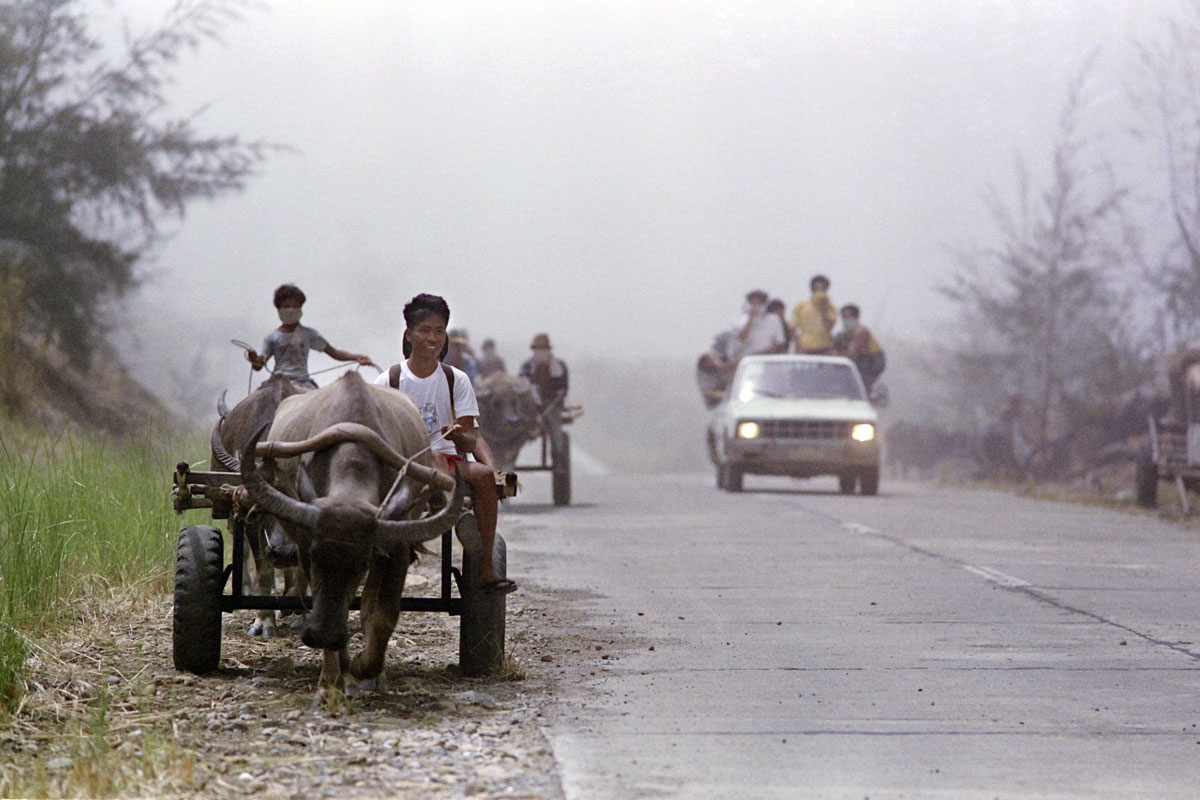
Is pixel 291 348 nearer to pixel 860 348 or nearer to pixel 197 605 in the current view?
pixel 197 605

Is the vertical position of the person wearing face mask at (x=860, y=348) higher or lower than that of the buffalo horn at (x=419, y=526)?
higher

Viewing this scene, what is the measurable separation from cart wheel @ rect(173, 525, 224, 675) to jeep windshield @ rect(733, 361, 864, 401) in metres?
18.2

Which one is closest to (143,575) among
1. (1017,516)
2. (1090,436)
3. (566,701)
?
(566,701)

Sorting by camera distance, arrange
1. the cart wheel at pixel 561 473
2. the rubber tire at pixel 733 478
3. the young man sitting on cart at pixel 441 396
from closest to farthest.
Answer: the young man sitting on cart at pixel 441 396 → the cart wheel at pixel 561 473 → the rubber tire at pixel 733 478

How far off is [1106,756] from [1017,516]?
47.7 feet

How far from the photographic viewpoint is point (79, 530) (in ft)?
36.4

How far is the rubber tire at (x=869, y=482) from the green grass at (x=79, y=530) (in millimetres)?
14016

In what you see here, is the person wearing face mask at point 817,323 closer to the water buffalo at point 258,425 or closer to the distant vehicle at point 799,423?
the distant vehicle at point 799,423

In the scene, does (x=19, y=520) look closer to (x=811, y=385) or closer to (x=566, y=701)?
(x=566, y=701)

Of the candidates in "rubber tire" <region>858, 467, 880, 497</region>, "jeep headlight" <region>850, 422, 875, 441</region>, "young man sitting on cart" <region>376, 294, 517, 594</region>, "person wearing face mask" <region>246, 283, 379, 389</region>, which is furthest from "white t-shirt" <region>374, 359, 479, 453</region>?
"rubber tire" <region>858, 467, 880, 497</region>

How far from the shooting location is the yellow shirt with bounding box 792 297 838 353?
2834 centimetres

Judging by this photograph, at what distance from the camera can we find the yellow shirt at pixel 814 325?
93.0 ft

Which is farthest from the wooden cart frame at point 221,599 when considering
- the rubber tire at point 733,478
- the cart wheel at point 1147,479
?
the rubber tire at point 733,478

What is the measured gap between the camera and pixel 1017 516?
2111cm
